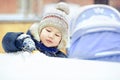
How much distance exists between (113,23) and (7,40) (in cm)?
30

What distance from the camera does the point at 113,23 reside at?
0.81 meters

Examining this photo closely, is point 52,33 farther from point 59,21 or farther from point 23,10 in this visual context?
point 23,10

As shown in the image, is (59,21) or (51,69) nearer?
(51,69)

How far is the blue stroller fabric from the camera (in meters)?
0.76

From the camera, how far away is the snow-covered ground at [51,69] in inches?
20.2

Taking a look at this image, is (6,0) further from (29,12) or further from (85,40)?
(85,40)

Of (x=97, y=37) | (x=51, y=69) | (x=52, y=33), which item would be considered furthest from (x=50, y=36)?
(x=51, y=69)

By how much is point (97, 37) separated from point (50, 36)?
124mm

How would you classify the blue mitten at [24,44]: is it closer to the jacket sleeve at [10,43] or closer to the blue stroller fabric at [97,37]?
the jacket sleeve at [10,43]

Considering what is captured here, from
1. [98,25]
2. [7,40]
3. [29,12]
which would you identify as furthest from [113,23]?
[29,12]

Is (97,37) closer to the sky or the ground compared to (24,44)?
closer to the sky

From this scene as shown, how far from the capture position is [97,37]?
80 centimetres

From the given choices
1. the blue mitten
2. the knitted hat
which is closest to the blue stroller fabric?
the knitted hat

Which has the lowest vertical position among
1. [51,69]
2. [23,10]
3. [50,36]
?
[51,69]
